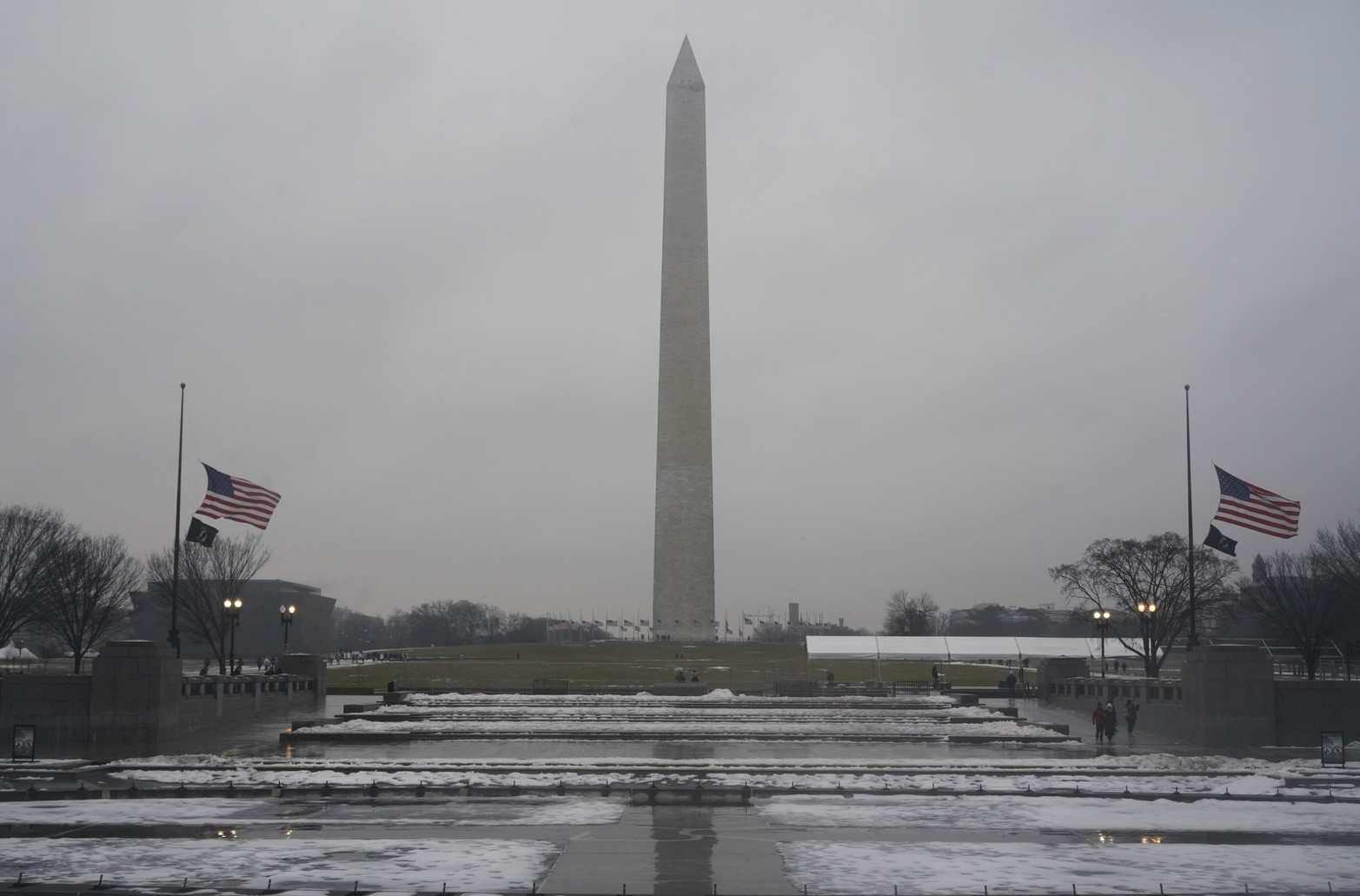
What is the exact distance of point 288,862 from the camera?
12.9m

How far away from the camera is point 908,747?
26.8 m

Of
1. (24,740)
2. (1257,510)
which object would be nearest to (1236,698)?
(1257,510)

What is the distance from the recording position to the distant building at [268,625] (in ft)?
336

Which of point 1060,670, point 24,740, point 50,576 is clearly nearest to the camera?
point 24,740

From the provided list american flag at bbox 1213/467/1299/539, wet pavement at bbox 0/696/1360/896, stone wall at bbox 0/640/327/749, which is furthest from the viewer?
american flag at bbox 1213/467/1299/539

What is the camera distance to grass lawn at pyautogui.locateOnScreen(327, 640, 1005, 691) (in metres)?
51.9

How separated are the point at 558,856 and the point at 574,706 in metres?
24.9

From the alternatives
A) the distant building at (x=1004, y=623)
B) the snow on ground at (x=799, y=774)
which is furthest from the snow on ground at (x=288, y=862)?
the distant building at (x=1004, y=623)

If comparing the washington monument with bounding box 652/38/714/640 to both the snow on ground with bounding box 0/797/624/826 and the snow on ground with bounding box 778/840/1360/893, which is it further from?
the snow on ground with bounding box 778/840/1360/893

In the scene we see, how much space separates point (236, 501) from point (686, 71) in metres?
39.2

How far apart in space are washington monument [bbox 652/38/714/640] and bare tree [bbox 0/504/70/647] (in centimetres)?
2798

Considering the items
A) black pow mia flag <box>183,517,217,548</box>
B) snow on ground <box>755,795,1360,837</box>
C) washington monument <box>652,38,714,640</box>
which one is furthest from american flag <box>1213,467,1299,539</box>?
washington monument <box>652,38,714,640</box>

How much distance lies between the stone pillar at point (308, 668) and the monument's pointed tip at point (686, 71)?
35625 mm

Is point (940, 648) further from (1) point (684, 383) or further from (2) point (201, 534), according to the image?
(2) point (201, 534)
